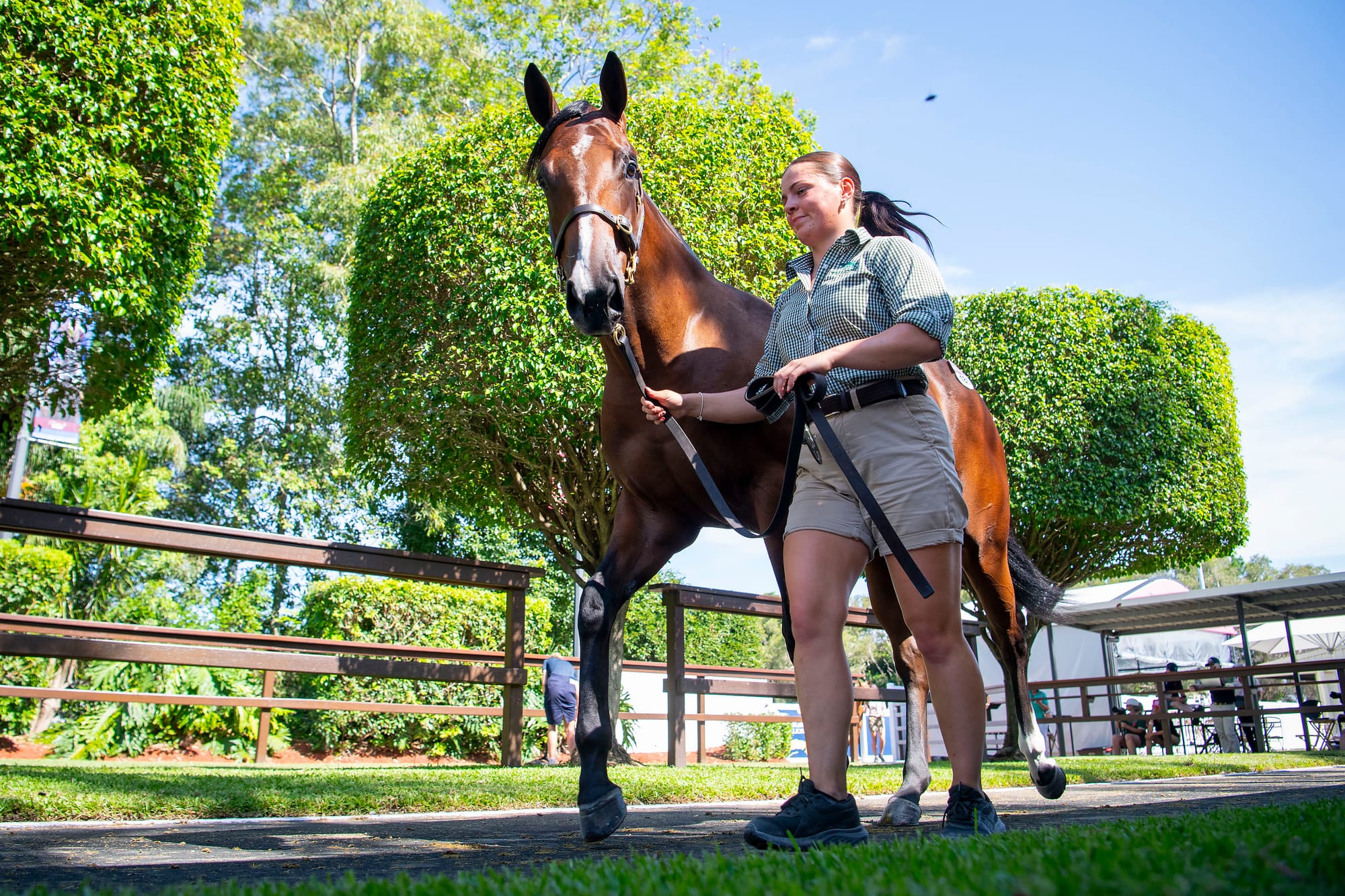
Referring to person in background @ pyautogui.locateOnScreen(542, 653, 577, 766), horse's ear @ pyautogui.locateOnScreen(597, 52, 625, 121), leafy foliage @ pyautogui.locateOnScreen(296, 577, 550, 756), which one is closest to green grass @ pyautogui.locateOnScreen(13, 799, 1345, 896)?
horse's ear @ pyautogui.locateOnScreen(597, 52, 625, 121)

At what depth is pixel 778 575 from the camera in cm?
340

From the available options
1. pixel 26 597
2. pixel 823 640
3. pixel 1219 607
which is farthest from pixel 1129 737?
pixel 26 597

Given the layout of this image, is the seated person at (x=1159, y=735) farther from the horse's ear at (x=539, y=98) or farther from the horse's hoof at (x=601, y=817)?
the horse's ear at (x=539, y=98)

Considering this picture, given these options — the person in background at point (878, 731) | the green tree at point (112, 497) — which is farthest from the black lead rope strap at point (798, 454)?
the person in background at point (878, 731)

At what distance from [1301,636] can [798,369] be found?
26.9 meters

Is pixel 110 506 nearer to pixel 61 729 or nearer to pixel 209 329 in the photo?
pixel 209 329

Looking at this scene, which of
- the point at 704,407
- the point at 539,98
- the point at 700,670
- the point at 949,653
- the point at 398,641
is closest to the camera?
the point at 949,653

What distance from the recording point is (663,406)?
3.04 meters

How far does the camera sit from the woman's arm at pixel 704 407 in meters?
2.99

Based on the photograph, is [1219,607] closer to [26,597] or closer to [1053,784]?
[1053,784]

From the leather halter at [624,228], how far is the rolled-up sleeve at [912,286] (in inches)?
35.5

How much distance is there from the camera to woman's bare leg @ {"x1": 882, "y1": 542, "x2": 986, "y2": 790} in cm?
250

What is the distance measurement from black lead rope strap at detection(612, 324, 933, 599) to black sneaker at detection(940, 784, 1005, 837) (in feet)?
2.07

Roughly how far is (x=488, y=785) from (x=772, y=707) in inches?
731
